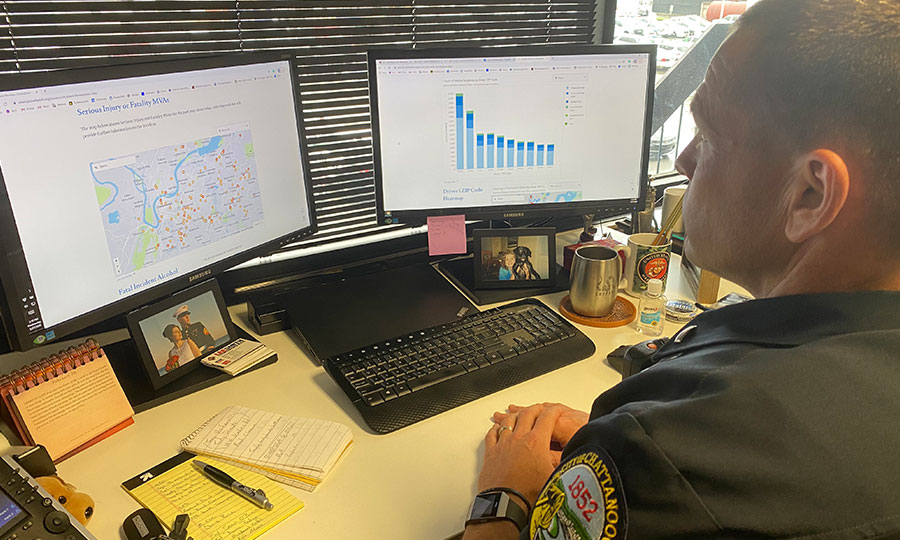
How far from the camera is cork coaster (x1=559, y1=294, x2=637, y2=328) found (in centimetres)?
139

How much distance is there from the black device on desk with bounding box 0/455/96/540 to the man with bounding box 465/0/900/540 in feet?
1.57

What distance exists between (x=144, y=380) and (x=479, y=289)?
70 centimetres

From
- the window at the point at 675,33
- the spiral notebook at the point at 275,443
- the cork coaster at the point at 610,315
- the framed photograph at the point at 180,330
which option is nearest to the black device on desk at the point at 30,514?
the spiral notebook at the point at 275,443

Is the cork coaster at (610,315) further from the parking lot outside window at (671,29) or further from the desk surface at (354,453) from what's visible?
the parking lot outside window at (671,29)

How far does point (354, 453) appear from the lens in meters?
1.01

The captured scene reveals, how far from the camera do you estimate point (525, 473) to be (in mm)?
937

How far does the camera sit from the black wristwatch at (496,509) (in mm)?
860

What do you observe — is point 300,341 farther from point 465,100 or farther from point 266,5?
point 266,5

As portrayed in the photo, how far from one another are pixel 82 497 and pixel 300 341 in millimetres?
506

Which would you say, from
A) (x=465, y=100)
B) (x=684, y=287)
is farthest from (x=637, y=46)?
(x=684, y=287)

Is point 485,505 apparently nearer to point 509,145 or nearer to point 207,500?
point 207,500

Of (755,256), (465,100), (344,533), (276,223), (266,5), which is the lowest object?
(344,533)

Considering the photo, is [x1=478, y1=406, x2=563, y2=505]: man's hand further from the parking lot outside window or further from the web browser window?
the parking lot outside window

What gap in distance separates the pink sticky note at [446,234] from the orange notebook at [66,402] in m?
0.71
